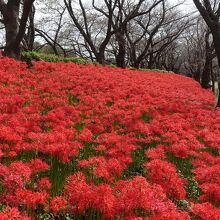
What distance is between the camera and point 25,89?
10.8 meters

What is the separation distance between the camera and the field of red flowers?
4.17 meters

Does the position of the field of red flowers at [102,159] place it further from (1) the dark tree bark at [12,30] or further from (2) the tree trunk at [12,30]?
(2) the tree trunk at [12,30]

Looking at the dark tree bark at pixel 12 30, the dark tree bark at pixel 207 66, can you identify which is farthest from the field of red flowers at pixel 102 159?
the dark tree bark at pixel 207 66

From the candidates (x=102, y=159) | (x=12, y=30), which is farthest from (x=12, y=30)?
(x=102, y=159)

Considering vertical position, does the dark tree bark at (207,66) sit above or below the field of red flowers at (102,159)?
above

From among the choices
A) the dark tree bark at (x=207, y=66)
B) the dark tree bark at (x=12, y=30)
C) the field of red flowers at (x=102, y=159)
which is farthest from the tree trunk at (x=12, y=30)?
the dark tree bark at (x=207, y=66)

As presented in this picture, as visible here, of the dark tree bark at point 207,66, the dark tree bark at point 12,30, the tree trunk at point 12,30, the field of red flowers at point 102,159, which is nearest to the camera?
the field of red flowers at point 102,159

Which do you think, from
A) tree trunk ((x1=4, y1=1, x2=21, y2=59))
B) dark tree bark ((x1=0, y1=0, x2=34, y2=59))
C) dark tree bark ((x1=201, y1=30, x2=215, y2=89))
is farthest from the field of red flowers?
dark tree bark ((x1=201, y1=30, x2=215, y2=89))

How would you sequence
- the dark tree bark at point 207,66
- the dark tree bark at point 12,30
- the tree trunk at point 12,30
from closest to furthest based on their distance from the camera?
the dark tree bark at point 12,30 → the tree trunk at point 12,30 → the dark tree bark at point 207,66

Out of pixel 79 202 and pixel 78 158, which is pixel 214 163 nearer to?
pixel 78 158

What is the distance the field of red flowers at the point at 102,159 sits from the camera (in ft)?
13.7

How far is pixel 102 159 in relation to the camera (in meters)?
5.55

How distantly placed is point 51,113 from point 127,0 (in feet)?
103

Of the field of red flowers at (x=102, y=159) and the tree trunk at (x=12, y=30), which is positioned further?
the tree trunk at (x=12, y=30)
